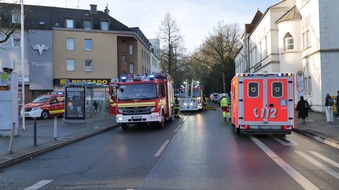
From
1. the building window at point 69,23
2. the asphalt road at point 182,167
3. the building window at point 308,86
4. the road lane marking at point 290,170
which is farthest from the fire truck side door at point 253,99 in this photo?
the building window at point 69,23

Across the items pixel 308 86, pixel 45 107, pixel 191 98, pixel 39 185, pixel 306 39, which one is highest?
pixel 306 39

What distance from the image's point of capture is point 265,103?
14.6 meters

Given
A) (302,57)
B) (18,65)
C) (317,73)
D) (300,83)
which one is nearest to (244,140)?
(300,83)

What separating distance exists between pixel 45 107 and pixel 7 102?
14.2m

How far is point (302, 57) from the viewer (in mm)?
33531

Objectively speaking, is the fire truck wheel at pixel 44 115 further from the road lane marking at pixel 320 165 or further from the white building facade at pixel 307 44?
the road lane marking at pixel 320 165

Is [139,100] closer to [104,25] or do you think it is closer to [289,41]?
[289,41]

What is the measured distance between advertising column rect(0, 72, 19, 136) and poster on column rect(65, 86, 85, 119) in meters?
7.38

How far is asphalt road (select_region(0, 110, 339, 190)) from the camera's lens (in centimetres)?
716

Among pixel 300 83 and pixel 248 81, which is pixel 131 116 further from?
pixel 300 83

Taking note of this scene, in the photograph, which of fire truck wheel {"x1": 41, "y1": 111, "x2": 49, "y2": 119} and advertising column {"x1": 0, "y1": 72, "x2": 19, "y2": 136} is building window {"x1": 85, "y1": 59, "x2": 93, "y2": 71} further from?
advertising column {"x1": 0, "y1": 72, "x2": 19, "y2": 136}

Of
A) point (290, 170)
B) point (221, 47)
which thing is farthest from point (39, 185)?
point (221, 47)

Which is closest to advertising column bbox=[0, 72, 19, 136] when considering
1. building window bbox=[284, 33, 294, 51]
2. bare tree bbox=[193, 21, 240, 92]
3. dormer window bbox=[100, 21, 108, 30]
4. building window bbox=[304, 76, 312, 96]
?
building window bbox=[304, 76, 312, 96]

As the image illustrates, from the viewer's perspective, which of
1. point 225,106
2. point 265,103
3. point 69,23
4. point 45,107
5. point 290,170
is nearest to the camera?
point 290,170
